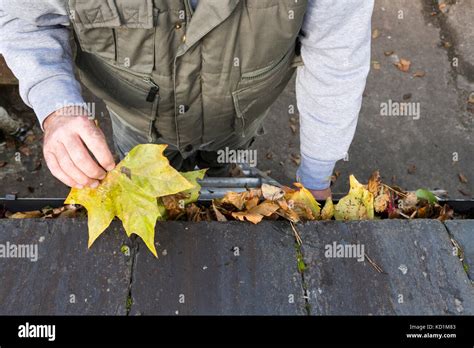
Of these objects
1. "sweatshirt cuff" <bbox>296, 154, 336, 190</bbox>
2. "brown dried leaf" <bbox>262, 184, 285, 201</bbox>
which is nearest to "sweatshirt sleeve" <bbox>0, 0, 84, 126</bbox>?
"brown dried leaf" <bbox>262, 184, 285, 201</bbox>

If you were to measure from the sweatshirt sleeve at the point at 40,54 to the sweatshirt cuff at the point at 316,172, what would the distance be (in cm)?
106

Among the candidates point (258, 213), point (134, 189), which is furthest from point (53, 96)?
point (258, 213)

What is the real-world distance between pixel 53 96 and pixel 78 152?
38cm

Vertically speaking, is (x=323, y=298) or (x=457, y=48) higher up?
(x=323, y=298)

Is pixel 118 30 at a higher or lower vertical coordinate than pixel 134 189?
higher

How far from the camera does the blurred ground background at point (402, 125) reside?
13.8ft

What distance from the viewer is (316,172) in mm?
2182

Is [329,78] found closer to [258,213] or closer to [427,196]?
[427,196]

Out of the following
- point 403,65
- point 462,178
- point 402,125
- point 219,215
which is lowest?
point 462,178

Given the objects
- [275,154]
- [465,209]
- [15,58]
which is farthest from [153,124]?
[275,154]

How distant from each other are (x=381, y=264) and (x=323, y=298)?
216 mm

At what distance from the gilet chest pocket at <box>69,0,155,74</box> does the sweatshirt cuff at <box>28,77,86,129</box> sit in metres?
0.18

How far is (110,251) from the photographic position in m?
1.39

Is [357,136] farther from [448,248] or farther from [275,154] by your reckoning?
[448,248]
